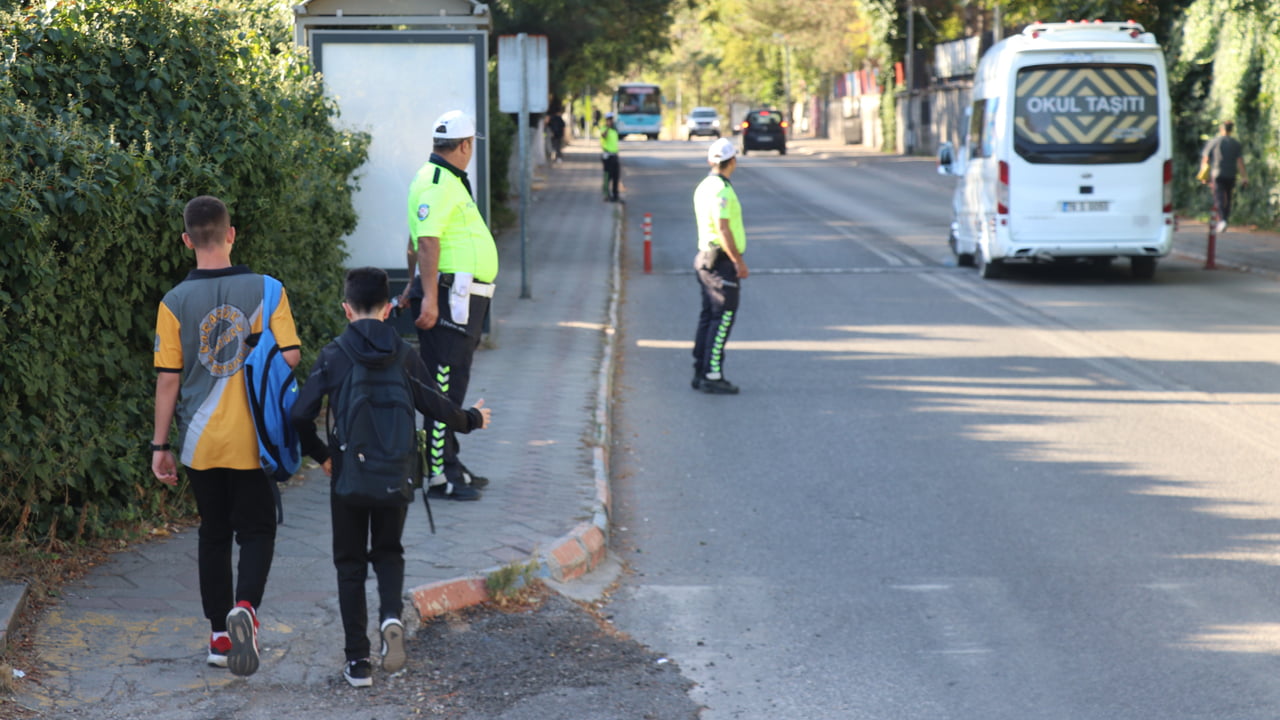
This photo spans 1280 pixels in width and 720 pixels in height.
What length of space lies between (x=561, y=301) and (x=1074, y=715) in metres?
11.7

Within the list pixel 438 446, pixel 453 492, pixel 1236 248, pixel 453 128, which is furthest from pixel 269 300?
pixel 1236 248

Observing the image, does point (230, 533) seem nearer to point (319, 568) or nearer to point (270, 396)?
point (270, 396)

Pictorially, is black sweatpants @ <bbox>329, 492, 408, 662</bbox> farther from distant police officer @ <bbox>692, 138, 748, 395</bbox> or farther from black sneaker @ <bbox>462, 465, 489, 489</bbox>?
distant police officer @ <bbox>692, 138, 748, 395</bbox>

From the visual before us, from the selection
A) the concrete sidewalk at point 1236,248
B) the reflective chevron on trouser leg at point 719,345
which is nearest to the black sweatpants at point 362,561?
the reflective chevron on trouser leg at point 719,345

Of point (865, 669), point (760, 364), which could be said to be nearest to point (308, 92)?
point (760, 364)

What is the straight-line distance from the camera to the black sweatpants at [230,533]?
4879 millimetres

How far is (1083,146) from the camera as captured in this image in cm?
1705

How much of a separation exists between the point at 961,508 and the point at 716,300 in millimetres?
3715

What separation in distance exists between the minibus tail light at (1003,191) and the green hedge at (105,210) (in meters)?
11.1

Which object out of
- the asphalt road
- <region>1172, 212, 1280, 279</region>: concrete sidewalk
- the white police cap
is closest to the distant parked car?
<region>1172, 212, 1280, 279</region>: concrete sidewalk

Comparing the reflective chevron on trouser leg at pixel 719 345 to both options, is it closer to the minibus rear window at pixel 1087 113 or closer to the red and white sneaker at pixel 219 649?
the red and white sneaker at pixel 219 649

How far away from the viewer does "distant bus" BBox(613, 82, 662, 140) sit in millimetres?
75500

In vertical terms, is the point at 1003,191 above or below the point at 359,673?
above

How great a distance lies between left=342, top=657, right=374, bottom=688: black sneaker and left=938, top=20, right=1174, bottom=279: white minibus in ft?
44.6
